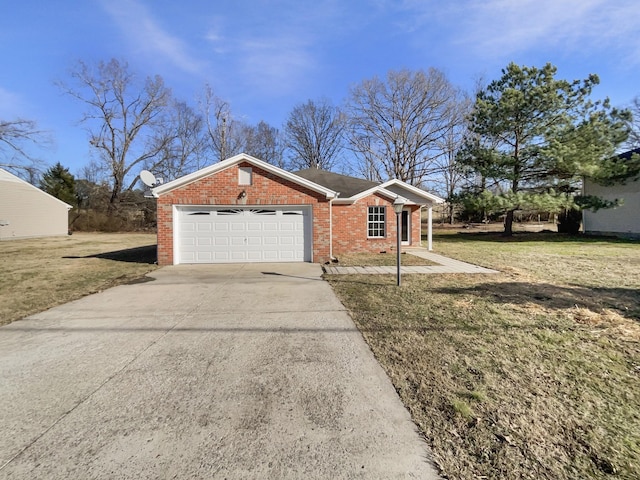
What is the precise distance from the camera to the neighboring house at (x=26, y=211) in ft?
84.0

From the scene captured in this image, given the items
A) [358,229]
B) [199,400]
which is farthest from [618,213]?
[199,400]

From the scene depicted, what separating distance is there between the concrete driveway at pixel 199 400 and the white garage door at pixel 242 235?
6.09 m

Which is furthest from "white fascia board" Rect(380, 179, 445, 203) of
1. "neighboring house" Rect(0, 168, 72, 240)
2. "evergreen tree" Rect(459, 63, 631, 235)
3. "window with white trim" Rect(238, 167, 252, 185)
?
"neighboring house" Rect(0, 168, 72, 240)

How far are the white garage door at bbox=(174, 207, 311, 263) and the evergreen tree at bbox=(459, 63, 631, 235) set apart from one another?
1162 centimetres

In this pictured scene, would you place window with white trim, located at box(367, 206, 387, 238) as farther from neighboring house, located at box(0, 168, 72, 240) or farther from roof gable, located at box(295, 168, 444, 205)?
neighboring house, located at box(0, 168, 72, 240)

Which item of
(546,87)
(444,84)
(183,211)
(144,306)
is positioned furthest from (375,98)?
(144,306)

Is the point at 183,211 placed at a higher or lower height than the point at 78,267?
higher

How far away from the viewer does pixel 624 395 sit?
2816 millimetres

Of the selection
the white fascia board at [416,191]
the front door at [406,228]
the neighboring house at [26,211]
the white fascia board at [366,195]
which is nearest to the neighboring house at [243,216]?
the white fascia board at [366,195]

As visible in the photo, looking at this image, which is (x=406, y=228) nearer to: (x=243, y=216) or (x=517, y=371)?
(x=243, y=216)

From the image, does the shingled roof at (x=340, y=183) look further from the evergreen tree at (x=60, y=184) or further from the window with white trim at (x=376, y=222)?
the evergreen tree at (x=60, y=184)

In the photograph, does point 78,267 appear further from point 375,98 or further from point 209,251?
point 375,98

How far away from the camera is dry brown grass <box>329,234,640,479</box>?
212 cm

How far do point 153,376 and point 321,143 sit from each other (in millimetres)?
37145
